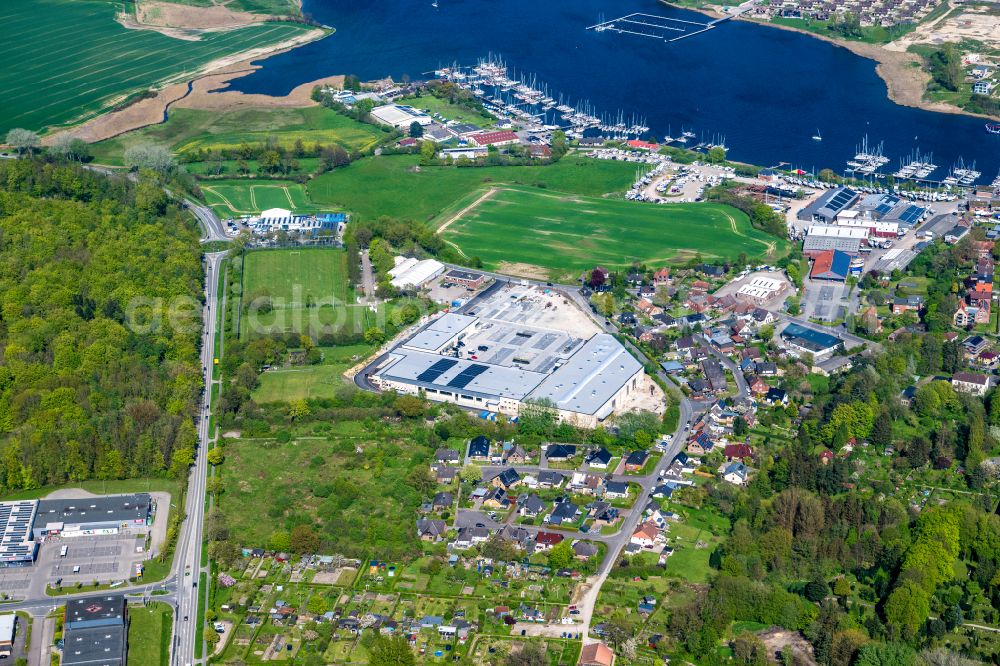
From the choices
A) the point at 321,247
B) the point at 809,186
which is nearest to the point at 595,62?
the point at 809,186

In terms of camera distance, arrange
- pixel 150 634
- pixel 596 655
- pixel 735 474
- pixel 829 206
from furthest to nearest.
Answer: pixel 829 206
pixel 735 474
pixel 150 634
pixel 596 655

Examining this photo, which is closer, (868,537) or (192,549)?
(868,537)

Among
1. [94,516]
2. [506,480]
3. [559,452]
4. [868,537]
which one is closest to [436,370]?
[559,452]

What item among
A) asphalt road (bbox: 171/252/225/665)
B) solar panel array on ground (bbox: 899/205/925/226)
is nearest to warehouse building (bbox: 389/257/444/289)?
asphalt road (bbox: 171/252/225/665)

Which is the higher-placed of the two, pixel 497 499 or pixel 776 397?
pixel 776 397

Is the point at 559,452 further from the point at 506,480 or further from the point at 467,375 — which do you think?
the point at 467,375

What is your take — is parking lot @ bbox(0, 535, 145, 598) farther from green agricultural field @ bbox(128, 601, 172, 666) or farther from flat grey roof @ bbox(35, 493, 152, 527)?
green agricultural field @ bbox(128, 601, 172, 666)

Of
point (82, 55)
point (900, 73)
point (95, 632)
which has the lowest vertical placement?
point (95, 632)
